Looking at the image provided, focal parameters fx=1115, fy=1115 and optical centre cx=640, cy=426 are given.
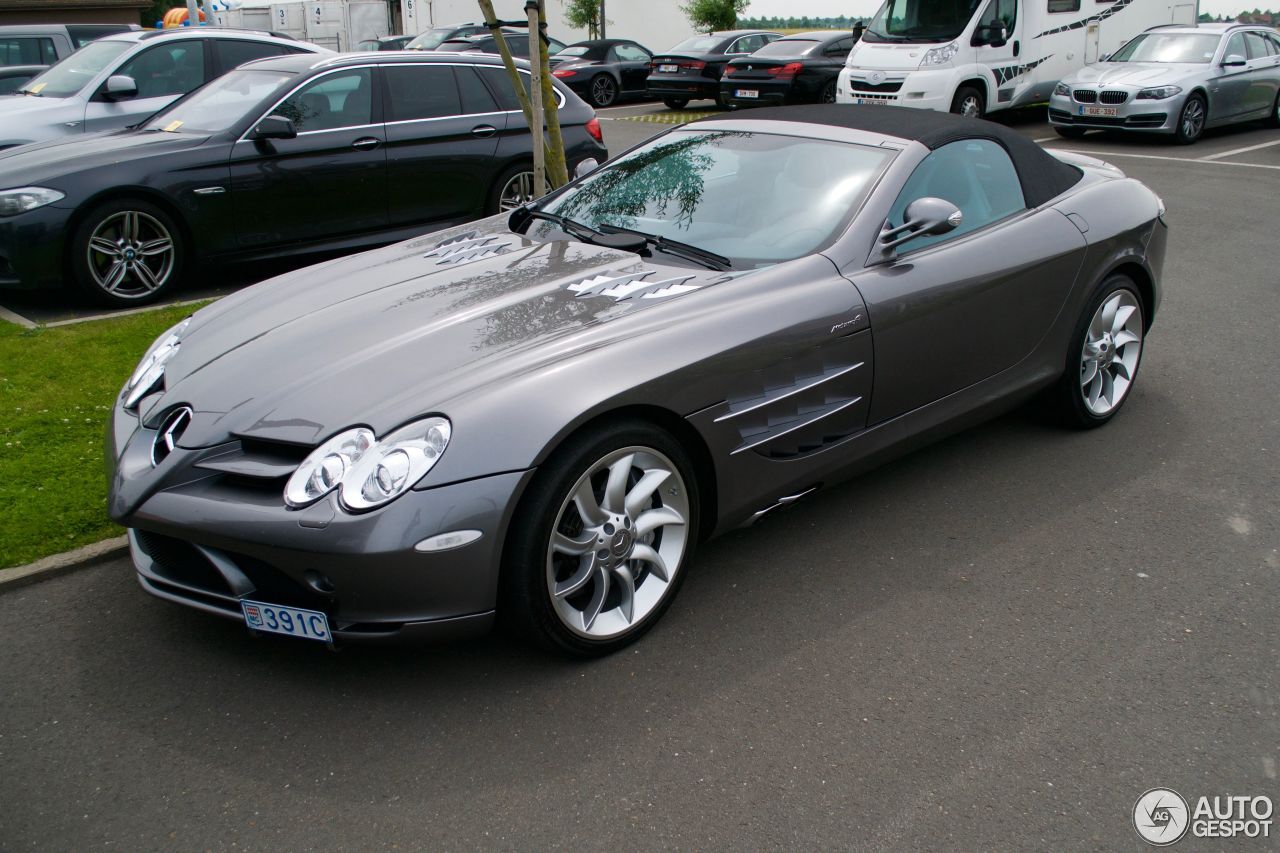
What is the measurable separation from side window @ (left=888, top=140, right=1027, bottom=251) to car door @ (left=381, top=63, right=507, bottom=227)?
4.62m

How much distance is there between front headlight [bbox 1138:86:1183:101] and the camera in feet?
46.5

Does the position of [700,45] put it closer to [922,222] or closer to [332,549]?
[922,222]

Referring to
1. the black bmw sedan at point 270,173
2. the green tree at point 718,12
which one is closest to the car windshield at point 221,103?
the black bmw sedan at point 270,173

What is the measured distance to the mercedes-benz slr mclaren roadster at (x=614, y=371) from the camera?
295 cm

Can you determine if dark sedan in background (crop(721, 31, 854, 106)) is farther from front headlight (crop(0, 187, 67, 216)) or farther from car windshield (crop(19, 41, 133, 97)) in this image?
front headlight (crop(0, 187, 67, 216))

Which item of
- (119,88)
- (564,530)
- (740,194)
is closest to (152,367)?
(564,530)

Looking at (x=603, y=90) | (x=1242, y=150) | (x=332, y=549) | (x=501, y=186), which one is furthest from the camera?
(x=603, y=90)

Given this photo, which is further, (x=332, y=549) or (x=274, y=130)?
(x=274, y=130)

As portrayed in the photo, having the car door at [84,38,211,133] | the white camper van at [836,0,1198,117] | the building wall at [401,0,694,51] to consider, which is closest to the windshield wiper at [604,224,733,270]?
the car door at [84,38,211,133]

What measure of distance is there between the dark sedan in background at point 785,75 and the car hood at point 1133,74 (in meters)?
4.28

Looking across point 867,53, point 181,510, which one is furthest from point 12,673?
point 867,53

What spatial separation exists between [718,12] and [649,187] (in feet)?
102

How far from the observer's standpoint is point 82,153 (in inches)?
280

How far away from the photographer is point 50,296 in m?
7.52
